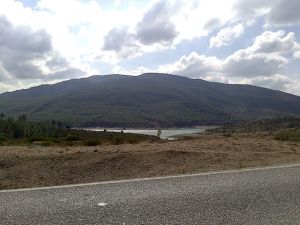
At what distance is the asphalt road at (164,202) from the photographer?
6.27 metres

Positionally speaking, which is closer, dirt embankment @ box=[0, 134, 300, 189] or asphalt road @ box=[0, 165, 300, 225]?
asphalt road @ box=[0, 165, 300, 225]

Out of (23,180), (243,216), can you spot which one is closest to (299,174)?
(243,216)

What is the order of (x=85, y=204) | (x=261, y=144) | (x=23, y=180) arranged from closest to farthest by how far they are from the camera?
(x=85, y=204)
(x=23, y=180)
(x=261, y=144)

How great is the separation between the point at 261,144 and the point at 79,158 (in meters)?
7.14

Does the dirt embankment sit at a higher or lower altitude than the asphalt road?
higher

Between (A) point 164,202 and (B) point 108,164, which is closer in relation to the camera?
(A) point 164,202

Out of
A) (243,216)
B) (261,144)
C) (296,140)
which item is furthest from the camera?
(296,140)

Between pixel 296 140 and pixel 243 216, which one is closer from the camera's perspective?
pixel 243 216

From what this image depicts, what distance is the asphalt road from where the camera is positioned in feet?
20.6

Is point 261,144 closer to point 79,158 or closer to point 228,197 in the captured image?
point 79,158

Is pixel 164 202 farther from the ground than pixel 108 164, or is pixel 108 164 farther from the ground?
pixel 108 164

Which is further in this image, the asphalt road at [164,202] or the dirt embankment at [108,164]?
the dirt embankment at [108,164]

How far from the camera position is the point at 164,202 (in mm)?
7137

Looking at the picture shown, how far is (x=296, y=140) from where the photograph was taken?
1794cm
